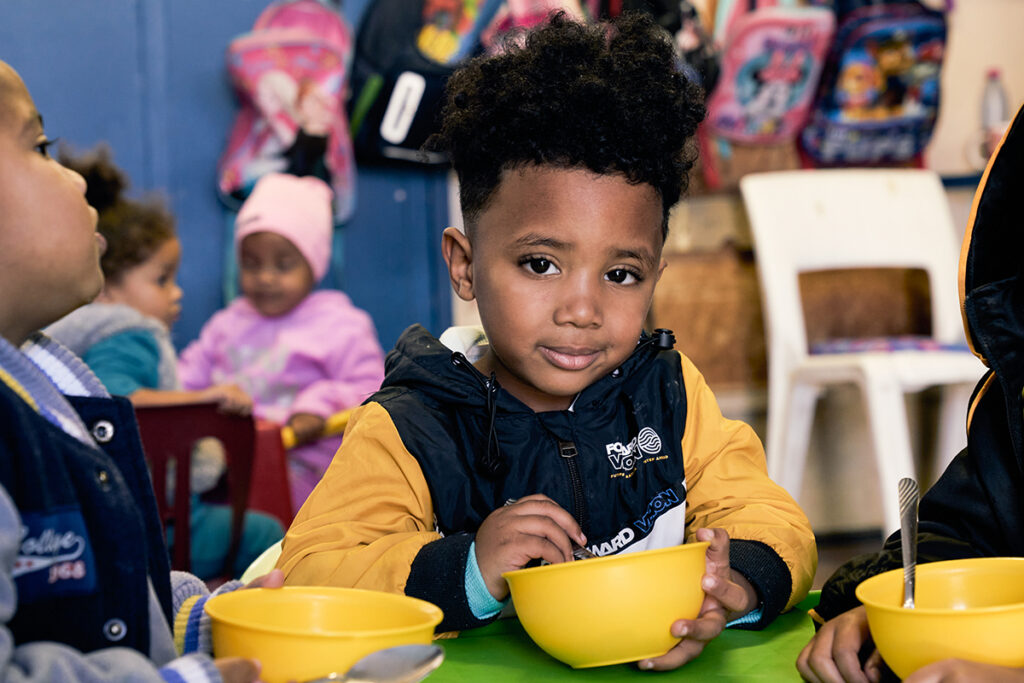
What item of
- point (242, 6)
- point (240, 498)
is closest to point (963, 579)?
point (240, 498)

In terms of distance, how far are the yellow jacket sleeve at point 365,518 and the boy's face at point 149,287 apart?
5.07 ft

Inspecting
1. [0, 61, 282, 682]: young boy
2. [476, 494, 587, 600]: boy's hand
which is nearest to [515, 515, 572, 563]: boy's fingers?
[476, 494, 587, 600]: boy's hand

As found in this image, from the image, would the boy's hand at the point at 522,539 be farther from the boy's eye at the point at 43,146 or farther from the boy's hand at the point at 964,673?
the boy's eye at the point at 43,146

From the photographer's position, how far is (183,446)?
1.71 m

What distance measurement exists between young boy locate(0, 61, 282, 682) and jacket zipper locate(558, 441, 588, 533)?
38 cm

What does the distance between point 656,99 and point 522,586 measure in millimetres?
533

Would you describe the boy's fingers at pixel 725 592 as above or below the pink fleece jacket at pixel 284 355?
above

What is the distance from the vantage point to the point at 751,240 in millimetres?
3064

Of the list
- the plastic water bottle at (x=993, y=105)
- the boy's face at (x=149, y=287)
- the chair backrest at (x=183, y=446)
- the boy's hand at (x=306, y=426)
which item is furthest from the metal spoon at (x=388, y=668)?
the plastic water bottle at (x=993, y=105)

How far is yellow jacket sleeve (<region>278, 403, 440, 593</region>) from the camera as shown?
0.82m

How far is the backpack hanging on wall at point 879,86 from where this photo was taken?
3057mm

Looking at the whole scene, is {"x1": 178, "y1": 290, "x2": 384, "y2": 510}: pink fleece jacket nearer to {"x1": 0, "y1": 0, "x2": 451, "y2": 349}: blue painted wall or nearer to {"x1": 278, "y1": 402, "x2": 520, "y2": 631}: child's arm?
{"x1": 0, "y1": 0, "x2": 451, "y2": 349}: blue painted wall

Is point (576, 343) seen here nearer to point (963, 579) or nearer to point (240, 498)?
point (963, 579)

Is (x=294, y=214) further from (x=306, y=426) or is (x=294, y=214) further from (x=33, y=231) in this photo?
(x=33, y=231)
